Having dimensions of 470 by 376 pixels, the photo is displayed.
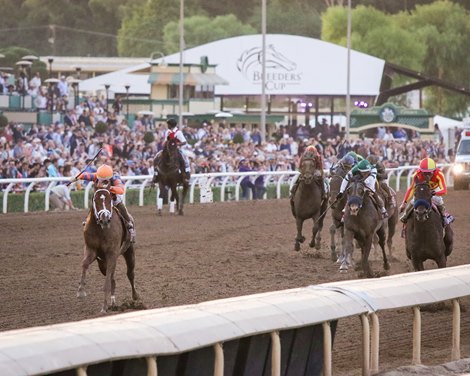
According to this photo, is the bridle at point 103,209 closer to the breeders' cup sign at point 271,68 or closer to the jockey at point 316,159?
the jockey at point 316,159

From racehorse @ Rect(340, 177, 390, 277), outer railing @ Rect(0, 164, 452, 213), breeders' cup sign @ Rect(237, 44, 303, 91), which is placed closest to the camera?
racehorse @ Rect(340, 177, 390, 277)

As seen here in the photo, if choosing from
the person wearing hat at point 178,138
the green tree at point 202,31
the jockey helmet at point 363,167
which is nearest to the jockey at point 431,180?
the jockey helmet at point 363,167

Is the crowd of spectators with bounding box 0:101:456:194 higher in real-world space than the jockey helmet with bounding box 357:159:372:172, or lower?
lower

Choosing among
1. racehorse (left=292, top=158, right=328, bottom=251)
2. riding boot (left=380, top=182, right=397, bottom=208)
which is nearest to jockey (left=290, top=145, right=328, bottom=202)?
racehorse (left=292, top=158, right=328, bottom=251)

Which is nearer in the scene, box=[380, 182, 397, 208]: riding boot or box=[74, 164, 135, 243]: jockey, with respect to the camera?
box=[74, 164, 135, 243]: jockey

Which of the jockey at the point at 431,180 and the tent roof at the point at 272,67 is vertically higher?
the tent roof at the point at 272,67

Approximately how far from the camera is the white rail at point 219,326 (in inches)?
275

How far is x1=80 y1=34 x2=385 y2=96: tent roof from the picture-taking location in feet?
186

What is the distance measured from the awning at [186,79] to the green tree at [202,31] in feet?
131

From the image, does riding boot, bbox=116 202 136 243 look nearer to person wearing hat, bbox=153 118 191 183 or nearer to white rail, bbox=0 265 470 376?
white rail, bbox=0 265 470 376

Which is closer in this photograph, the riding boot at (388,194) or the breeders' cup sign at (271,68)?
the riding boot at (388,194)

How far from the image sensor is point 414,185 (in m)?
14.6

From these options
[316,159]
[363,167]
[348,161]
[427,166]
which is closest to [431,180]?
[427,166]

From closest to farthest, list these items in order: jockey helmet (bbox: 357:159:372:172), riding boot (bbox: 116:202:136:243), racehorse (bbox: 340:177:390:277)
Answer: riding boot (bbox: 116:202:136:243)
racehorse (bbox: 340:177:390:277)
jockey helmet (bbox: 357:159:372:172)
